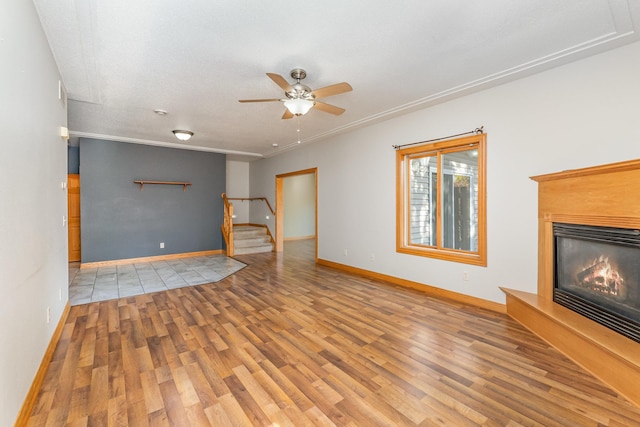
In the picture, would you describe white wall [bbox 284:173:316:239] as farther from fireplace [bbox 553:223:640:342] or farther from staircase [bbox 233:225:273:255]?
fireplace [bbox 553:223:640:342]

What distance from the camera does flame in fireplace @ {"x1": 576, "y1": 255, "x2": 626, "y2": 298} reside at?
2326mm

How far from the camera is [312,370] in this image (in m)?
2.25

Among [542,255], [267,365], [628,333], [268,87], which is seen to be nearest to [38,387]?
[267,365]

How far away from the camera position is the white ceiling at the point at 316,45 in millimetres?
2137

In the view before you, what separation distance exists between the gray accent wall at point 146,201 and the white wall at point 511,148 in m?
4.15

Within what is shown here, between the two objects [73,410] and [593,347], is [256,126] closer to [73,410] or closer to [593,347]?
[73,410]

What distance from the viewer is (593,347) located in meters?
2.19

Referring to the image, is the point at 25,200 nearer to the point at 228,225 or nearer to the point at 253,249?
the point at 228,225

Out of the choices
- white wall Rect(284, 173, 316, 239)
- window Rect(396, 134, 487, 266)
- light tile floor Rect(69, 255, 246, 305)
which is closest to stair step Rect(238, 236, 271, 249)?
light tile floor Rect(69, 255, 246, 305)

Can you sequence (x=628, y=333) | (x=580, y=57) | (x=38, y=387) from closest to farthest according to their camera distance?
(x=38, y=387) < (x=628, y=333) < (x=580, y=57)

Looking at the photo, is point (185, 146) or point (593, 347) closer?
point (593, 347)

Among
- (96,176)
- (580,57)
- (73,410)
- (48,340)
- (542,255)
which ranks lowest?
(73,410)

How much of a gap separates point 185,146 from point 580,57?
7.11m

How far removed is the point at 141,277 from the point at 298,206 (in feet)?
19.5
